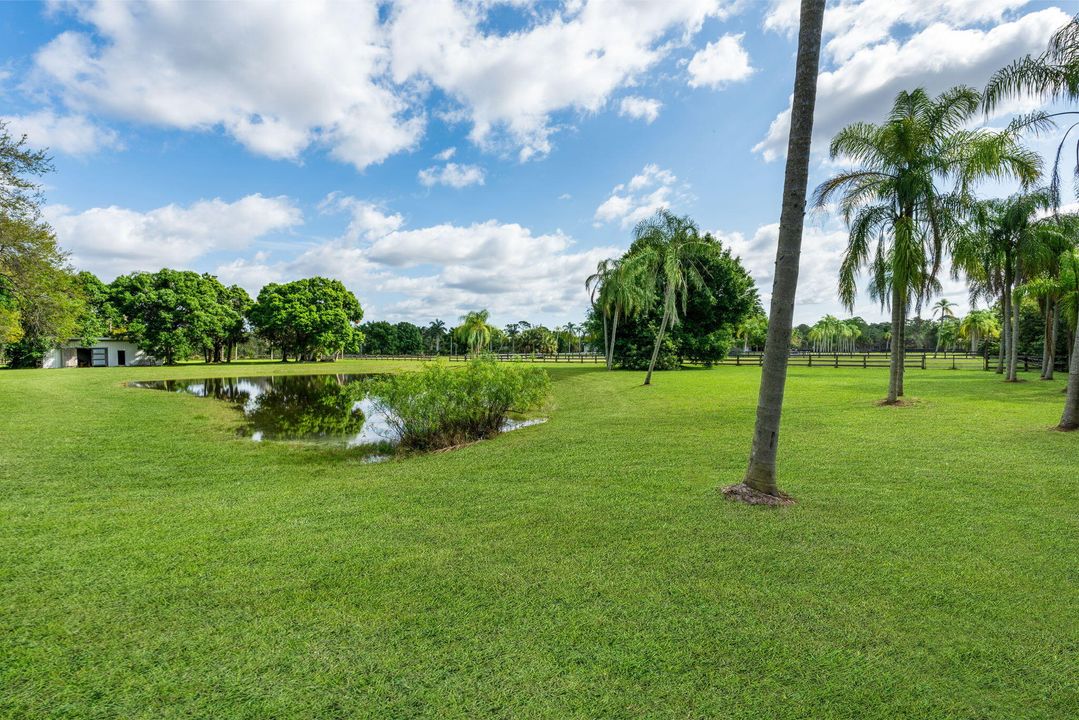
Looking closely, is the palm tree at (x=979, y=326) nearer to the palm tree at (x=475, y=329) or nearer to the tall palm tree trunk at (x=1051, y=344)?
the tall palm tree trunk at (x=1051, y=344)

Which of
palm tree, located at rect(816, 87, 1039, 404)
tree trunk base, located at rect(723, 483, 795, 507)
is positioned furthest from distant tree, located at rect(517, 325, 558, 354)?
tree trunk base, located at rect(723, 483, 795, 507)

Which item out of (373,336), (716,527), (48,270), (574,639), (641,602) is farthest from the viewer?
(373,336)

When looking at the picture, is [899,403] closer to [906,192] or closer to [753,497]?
[906,192]

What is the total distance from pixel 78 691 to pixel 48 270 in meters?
20.7

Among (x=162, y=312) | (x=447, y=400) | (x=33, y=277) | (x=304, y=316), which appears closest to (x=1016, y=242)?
(x=447, y=400)

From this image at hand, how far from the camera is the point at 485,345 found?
7462cm

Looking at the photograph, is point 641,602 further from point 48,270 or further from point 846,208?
point 48,270

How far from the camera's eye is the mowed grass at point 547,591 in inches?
98.8

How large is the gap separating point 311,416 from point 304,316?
4015cm

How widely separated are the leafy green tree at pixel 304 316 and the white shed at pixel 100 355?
10.5 metres

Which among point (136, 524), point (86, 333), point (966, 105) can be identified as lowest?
point (136, 524)

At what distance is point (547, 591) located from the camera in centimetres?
352

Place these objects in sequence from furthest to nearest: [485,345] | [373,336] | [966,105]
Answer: [373,336]
[485,345]
[966,105]

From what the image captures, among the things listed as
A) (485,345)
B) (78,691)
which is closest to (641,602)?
(78,691)
